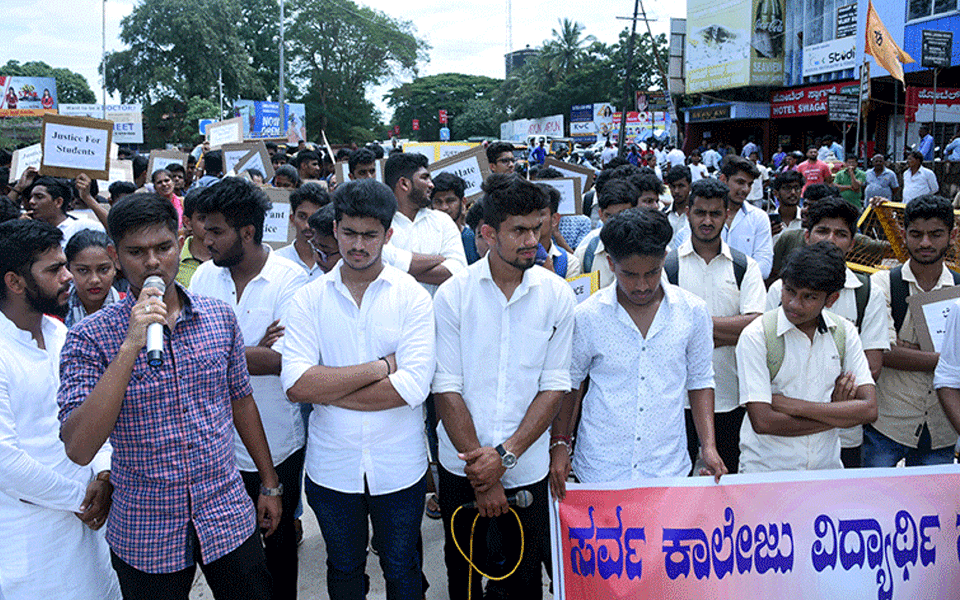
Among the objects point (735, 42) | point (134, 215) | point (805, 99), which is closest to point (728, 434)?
point (134, 215)

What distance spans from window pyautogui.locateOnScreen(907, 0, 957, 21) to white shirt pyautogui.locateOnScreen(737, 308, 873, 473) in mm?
22747

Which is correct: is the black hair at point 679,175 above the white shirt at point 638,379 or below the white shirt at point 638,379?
above

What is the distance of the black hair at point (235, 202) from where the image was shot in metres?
2.87

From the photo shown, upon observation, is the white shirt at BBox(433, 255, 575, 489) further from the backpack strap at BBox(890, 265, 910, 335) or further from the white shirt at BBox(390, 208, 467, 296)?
the backpack strap at BBox(890, 265, 910, 335)

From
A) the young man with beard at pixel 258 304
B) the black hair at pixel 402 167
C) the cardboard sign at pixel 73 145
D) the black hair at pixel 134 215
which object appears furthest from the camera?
the cardboard sign at pixel 73 145

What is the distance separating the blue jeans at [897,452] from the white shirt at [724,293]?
2.10 feet

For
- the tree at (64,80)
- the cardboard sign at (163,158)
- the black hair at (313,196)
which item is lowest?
the black hair at (313,196)

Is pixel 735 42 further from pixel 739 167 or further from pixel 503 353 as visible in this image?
pixel 503 353

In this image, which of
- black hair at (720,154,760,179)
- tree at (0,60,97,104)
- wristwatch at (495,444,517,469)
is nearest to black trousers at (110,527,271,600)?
wristwatch at (495,444,517,469)

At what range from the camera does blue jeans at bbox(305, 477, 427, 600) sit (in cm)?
262

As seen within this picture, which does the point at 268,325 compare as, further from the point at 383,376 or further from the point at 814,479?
the point at 814,479

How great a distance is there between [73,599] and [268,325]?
118cm

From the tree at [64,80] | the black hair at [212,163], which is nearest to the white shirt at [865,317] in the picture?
the black hair at [212,163]

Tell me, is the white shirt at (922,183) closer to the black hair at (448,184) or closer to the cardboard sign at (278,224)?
the black hair at (448,184)
